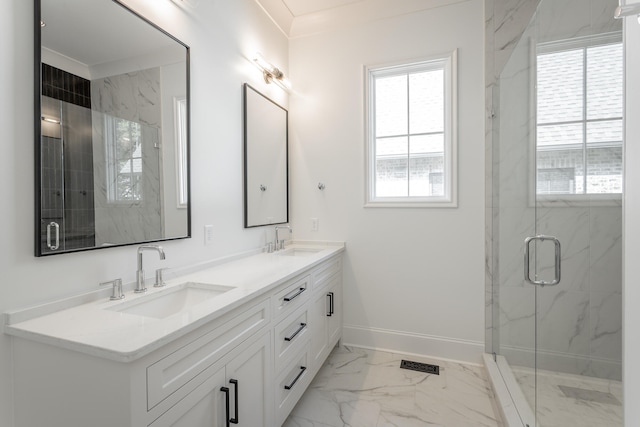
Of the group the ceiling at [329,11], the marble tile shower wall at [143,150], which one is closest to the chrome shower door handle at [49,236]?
the marble tile shower wall at [143,150]

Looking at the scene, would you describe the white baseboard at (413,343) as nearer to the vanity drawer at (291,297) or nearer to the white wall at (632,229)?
the vanity drawer at (291,297)

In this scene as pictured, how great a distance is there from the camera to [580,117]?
1291mm

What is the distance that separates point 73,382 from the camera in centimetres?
88

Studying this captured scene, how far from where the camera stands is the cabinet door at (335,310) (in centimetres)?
239

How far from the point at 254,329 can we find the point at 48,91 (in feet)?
3.90

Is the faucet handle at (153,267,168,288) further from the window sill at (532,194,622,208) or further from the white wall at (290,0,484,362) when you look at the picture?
the window sill at (532,194,622,208)

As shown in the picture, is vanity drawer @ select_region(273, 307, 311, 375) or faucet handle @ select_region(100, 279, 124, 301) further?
vanity drawer @ select_region(273, 307, 311, 375)

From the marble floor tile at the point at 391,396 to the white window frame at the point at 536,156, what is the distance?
1309mm

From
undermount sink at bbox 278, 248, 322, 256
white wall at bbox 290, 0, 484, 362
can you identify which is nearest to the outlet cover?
undermount sink at bbox 278, 248, 322, 256

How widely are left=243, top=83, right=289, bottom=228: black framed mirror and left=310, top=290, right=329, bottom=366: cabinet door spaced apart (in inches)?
29.0

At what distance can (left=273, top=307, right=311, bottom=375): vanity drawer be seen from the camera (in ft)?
5.13

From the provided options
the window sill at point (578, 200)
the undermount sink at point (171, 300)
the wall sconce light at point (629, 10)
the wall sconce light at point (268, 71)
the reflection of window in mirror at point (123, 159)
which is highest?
the wall sconce light at point (268, 71)

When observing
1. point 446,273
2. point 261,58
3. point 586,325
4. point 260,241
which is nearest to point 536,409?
point 586,325

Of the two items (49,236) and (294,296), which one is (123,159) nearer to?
(49,236)
